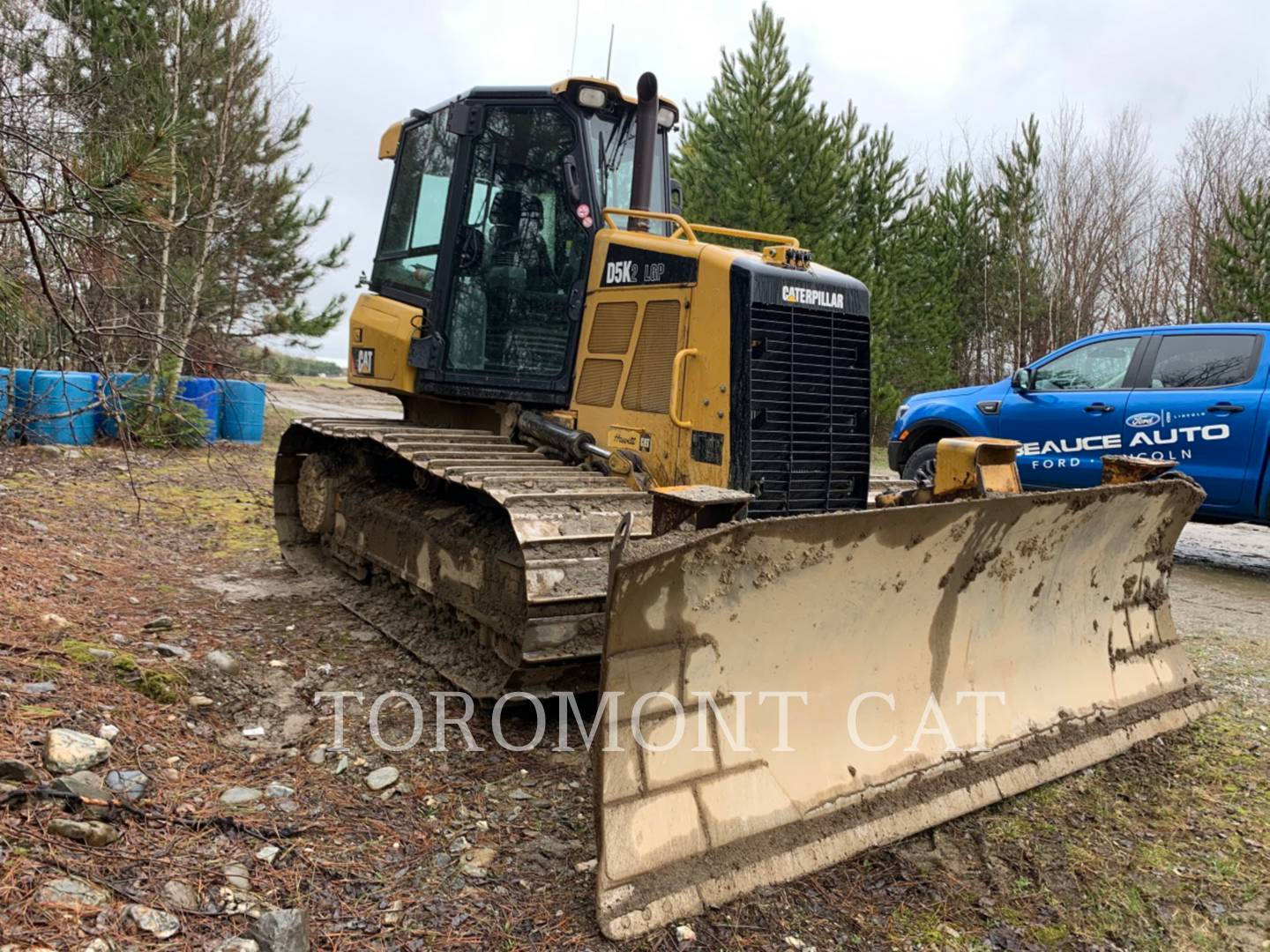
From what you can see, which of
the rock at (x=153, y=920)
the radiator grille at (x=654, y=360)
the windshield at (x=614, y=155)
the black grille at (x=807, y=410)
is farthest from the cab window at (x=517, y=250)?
the rock at (x=153, y=920)

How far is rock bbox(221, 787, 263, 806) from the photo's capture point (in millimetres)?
2871

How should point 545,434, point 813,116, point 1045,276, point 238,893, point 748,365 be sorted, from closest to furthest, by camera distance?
point 238,893, point 748,365, point 545,434, point 813,116, point 1045,276

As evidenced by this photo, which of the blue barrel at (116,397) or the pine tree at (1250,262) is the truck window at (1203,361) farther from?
the pine tree at (1250,262)

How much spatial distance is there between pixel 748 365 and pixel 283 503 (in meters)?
3.57

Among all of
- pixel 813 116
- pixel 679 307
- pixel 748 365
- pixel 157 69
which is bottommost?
pixel 748 365

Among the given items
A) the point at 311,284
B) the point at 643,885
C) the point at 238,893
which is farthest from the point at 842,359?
the point at 311,284

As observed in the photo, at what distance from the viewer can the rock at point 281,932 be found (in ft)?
7.25

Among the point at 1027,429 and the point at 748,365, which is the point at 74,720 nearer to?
the point at 748,365

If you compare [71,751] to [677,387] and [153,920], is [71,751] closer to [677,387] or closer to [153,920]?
[153,920]

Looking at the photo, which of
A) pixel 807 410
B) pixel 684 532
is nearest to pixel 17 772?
pixel 684 532

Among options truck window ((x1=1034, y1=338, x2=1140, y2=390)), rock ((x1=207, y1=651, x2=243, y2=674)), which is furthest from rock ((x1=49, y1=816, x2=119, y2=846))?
truck window ((x1=1034, y1=338, x2=1140, y2=390))

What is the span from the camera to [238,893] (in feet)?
7.86

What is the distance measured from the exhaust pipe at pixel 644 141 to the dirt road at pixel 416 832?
2.46 metres

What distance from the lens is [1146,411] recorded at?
7.30 meters
